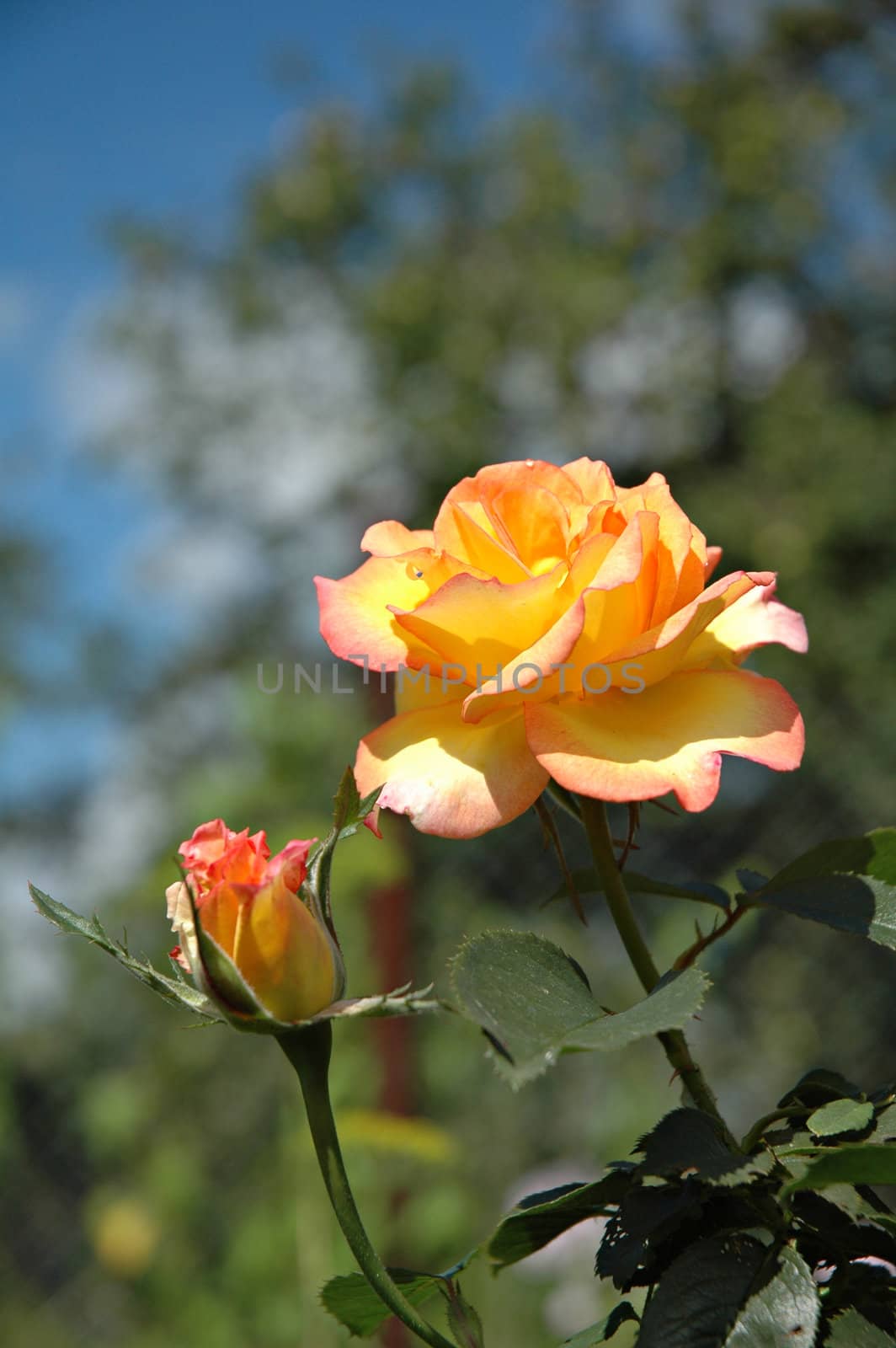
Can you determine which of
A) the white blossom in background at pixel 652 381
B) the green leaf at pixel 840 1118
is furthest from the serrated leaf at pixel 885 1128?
the white blossom in background at pixel 652 381

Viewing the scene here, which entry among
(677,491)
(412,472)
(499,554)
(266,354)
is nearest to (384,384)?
(412,472)

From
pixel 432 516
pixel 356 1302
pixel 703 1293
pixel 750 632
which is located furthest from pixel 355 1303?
pixel 432 516

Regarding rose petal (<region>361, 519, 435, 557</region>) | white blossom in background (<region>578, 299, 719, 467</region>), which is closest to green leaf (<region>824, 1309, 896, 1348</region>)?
rose petal (<region>361, 519, 435, 557</region>)

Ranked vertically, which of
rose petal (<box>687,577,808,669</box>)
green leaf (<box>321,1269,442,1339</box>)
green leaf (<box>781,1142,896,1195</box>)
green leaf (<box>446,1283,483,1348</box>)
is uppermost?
rose petal (<box>687,577,808,669</box>)

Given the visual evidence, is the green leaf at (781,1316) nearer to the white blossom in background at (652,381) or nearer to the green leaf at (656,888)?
the green leaf at (656,888)

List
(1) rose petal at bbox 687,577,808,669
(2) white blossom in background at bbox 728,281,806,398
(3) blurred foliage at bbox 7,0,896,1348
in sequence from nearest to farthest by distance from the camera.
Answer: (1) rose petal at bbox 687,577,808,669, (3) blurred foliage at bbox 7,0,896,1348, (2) white blossom in background at bbox 728,281,806,398

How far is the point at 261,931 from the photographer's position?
0.27 meters

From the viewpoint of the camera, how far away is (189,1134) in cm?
199

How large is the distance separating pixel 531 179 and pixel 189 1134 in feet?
17.1

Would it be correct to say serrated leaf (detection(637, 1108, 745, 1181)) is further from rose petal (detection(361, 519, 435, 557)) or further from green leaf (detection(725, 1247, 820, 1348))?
rose petal (detection(361, 519, 435, 557))

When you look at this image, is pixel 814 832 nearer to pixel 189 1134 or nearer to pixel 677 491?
pixel 189 1134

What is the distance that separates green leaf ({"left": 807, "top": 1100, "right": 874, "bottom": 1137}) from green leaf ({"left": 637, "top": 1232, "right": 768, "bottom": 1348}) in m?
0.03

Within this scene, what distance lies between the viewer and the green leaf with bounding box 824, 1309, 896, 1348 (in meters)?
0.26

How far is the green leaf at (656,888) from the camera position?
0.37 m
